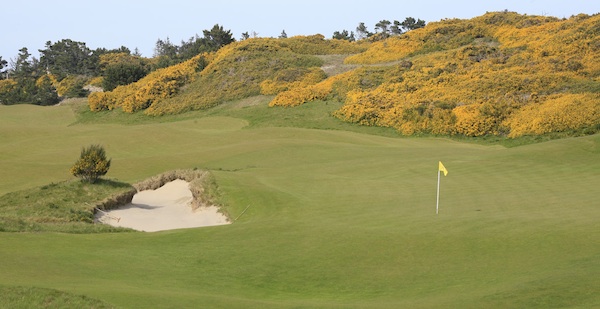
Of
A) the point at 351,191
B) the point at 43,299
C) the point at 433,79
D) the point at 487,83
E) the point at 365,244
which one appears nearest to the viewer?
the point at 43,299

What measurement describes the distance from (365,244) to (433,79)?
5760 cm

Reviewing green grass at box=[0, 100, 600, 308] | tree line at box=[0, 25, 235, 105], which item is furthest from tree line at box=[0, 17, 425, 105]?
green grass at box=[0, 100, 600, 308]

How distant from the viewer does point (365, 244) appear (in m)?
22.1

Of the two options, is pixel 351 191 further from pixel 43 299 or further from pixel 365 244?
pixel 43 299

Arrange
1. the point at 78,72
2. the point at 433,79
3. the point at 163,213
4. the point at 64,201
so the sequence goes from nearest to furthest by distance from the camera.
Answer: the point at 64,201, the point at 163,213, the point at 433,79, the point at 78,72

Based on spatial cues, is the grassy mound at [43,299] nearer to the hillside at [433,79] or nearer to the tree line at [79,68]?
the hillside at [433,79]

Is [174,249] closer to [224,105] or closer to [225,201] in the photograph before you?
[225,201]

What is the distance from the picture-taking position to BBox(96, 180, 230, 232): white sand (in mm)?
34281

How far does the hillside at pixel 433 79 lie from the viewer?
65.3 metres

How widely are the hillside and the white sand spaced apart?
3143 cm

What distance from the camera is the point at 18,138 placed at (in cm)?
6247

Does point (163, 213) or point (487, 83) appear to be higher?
point (487, 83)

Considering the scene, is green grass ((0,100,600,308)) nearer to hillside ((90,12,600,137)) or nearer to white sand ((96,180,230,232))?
white sand ((96,180,230,232))

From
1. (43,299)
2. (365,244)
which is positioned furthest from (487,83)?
(43,299)
